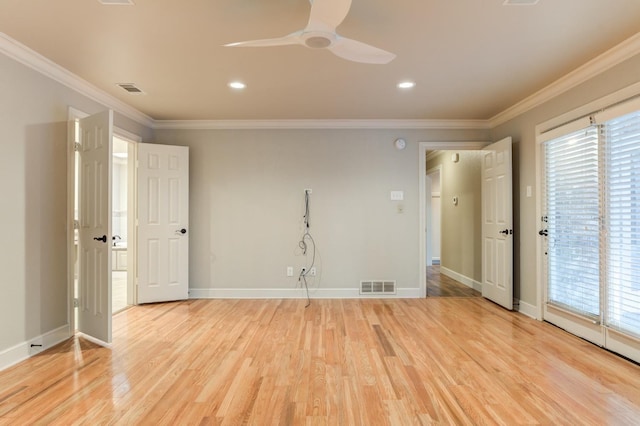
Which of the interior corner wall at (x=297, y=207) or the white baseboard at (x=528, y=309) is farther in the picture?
the interior corner wall at (x=297, y=207)

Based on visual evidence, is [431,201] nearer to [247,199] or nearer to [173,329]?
[247,199]

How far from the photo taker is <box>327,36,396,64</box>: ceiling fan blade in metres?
1.99

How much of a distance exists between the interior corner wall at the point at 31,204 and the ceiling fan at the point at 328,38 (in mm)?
2061

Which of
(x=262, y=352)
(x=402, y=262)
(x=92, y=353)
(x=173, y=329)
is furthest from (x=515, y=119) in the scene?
(x=92, y=353)

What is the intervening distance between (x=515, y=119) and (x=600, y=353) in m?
2.73

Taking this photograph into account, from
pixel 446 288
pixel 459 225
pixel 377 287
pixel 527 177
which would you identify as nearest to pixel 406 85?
pixel 527 177

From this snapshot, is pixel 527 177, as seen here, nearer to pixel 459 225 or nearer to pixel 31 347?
pixel 459 225

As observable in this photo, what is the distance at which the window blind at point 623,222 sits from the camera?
8.41 feet

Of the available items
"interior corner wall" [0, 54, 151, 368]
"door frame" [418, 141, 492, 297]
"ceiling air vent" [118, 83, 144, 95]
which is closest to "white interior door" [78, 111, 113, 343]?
"interior corner wall" [0, 54, 151, 368]

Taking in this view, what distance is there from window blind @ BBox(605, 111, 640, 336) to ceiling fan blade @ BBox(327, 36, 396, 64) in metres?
2.12

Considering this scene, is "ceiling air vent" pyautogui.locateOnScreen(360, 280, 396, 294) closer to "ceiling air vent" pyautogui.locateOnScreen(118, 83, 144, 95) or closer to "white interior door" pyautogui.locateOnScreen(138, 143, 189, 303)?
"white interior door" pyautogui.locateOnScreen(138, 143, 189, 303)

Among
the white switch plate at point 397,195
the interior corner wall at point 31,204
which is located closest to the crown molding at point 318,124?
the white switch plate at point 397,195

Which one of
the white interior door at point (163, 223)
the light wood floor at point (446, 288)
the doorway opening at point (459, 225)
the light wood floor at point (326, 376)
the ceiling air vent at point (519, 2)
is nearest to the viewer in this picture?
the light wood floor at point (326, 376)

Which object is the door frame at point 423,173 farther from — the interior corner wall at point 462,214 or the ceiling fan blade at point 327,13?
the ceiling fan blade at point 327,13
